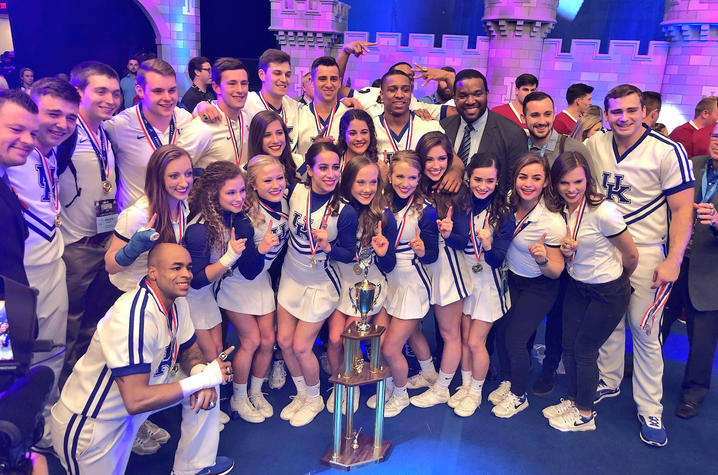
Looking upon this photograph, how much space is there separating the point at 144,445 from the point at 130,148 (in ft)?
5.64

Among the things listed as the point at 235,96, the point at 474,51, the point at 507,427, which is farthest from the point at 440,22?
the point at 507,427

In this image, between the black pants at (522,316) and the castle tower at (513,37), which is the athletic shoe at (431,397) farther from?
the castle tower at (513,37)

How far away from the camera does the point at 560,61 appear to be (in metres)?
9.80

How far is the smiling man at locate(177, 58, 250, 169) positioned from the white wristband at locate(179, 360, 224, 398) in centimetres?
158

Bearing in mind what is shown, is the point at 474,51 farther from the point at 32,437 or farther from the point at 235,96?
the point at 32,437

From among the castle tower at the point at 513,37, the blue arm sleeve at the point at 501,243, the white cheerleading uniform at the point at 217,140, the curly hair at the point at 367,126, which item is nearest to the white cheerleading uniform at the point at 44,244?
the white cheerleading uniform at the point at 217,140

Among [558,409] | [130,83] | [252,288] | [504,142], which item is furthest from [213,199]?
[130,83]

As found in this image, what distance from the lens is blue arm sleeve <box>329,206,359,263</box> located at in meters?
3.12

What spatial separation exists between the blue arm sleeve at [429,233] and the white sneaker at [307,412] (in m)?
1.13

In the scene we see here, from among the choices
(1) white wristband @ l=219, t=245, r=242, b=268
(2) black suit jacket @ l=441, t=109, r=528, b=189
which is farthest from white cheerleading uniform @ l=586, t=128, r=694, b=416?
(1) white wristband @ l=219, t=245, r=242, b=268

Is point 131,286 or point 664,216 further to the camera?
point 664,216

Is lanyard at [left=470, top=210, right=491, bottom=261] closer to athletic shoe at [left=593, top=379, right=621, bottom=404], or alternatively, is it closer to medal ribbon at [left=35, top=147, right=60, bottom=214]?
athletic shoe at [left=593, top=379, right=621, bottom=404]

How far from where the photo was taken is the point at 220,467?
2885 millimetres

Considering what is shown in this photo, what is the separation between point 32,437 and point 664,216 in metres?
3.40
